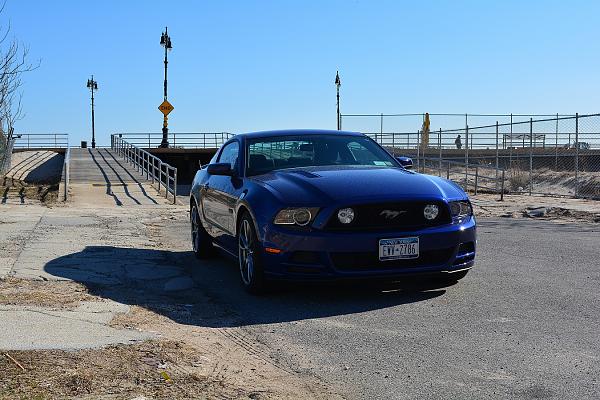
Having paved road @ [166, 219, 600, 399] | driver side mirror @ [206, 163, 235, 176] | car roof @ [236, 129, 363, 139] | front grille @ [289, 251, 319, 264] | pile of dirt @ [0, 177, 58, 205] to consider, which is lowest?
paved road @ [166, 219, 600, 399]

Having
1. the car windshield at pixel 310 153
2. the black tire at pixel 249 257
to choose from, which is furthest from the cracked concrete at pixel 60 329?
the car windshield at pixel 310 153

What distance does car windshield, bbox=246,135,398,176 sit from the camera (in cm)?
769

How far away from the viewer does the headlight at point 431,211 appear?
643 cm

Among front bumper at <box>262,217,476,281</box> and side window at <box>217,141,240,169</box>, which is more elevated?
side window at <box>217,141,240,169</box>

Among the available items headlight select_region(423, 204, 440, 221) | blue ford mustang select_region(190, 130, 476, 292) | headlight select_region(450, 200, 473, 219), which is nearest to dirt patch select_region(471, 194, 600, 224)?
headlight select_region(450, 200, 473, 219)

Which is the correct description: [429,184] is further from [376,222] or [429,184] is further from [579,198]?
[579,198]

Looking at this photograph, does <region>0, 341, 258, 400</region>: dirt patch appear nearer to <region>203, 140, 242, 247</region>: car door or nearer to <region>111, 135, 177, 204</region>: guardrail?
<region>203, 140, 242, 247</region>: car door

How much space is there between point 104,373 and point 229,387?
2.09 ft

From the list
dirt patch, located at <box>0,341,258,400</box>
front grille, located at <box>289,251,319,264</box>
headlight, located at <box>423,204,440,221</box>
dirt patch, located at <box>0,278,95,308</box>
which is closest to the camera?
dirt patch, located at <box>0,341,258,400</box>

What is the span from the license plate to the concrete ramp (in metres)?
12.7

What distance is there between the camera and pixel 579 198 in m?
19.7

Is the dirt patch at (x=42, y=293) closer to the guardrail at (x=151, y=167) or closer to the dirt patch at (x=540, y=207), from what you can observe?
the dirt patch at (x=540, y=207)

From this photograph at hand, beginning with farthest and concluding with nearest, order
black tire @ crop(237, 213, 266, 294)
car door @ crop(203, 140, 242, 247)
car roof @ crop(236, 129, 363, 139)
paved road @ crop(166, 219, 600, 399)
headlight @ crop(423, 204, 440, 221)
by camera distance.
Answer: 1. car roof @ crop(236, 129, 363, 139)
2. car door @ crop(203, 140, 242, 247)
3. black tire @ crop(237, 213, 266, 294)
4. headlight @ crop(423, 204, 440, 221)
5. paved road @ crop(166, 219, 600, 399)

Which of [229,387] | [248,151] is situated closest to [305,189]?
[248,151]
